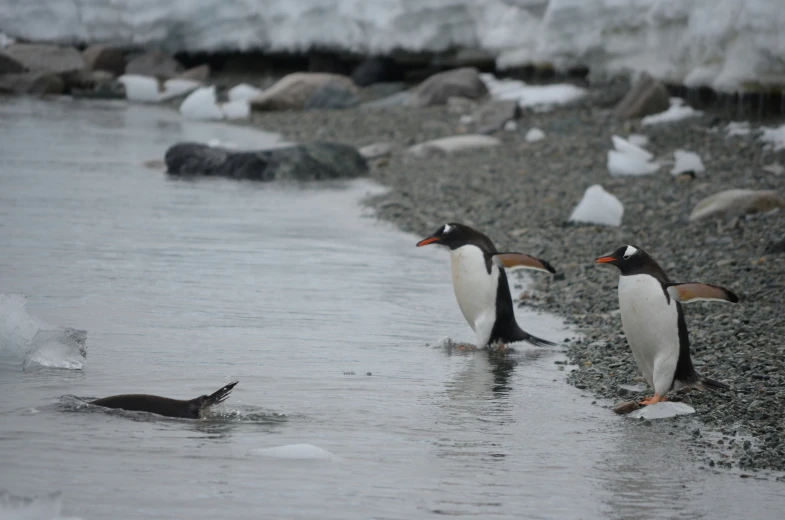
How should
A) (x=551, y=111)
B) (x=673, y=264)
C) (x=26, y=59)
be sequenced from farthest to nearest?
(x=26, y=59) < (x=551, y=111) < (x=673, y=264)

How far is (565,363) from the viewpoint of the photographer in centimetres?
535

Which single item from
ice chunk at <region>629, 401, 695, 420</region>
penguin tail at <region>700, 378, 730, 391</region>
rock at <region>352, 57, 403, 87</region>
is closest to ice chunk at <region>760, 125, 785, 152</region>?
penguin tail at <region>700, 378, 730, 391</region>

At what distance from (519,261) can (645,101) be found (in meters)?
9.08

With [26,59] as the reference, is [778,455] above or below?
below

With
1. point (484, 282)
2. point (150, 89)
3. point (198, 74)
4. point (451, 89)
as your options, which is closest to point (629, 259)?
point (484, 282)

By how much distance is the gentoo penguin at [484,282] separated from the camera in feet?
18.6

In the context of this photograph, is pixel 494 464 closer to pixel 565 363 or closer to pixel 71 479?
pixel 71 479

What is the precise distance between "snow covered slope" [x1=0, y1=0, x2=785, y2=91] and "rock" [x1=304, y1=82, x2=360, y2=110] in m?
2.46

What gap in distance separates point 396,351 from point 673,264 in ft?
8.47

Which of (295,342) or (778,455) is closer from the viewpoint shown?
(778,455)

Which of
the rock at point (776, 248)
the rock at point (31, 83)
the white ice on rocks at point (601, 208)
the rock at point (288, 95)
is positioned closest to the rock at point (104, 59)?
the rock at point (31, 83)

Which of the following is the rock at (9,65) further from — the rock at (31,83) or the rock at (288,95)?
the rock at (288,95)

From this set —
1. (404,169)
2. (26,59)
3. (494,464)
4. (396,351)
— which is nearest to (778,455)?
(494,464)

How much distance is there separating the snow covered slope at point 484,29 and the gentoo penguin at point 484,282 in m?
7.63
